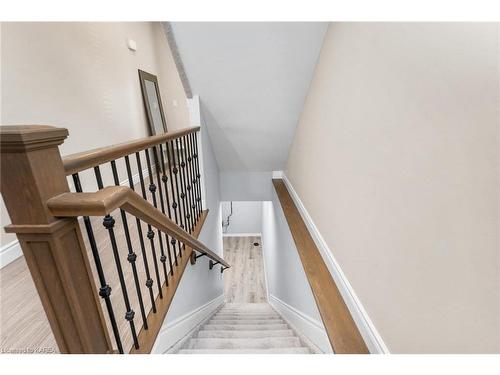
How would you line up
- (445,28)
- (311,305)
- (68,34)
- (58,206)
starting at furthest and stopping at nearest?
(68,34) < (311,305) < (445,28) < (58,206)

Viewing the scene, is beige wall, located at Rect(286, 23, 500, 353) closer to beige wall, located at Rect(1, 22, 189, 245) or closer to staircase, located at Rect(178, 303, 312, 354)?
A: staircase, located at Rect(178, 303, 312, 354)

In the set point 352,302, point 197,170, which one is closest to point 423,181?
point 352,302

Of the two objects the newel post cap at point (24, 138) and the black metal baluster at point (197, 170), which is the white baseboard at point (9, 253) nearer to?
the black metal baluster at point (197, 170)

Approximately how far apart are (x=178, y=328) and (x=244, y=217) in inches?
217

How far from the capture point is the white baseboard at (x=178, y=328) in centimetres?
139

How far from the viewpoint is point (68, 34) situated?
7.50 ft

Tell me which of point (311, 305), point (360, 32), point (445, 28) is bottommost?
point (311, 305)

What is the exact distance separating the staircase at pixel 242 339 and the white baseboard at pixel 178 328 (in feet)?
0.27

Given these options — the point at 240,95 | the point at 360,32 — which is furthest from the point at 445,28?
the point at 240,95

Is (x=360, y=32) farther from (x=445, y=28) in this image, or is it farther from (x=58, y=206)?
(x=58, y=206)

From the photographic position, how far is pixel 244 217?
23.8ft

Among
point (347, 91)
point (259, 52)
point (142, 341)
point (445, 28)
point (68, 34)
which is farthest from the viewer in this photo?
point (68, 34)

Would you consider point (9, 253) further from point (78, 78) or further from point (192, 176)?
point (78, 78)

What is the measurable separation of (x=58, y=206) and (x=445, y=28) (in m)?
1.15
